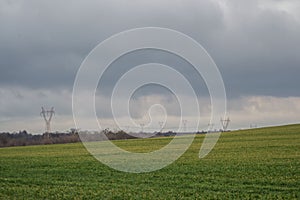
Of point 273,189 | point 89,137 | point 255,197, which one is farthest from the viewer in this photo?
point 89,137


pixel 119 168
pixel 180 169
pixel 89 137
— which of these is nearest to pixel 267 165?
pixel 180 169

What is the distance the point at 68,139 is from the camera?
4355 inches

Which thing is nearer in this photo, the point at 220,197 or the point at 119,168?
Result: the point at 220,197

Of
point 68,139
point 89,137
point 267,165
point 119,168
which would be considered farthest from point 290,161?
point 68,139

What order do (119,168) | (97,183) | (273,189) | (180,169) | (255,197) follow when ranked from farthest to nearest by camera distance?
(119,168) → (180,169) → (97,183) → (273,189) → (255,197)

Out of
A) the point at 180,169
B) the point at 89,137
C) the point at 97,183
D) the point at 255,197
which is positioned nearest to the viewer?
the point at 255,197

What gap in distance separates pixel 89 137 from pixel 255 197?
254 feet

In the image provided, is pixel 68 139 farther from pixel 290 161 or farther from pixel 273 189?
pixel 273 189

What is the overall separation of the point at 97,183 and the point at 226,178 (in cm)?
663

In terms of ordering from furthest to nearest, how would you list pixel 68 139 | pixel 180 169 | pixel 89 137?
pixel 68 139 → pixel 89 137 → pixel 180 169

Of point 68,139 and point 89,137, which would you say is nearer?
point 89,137

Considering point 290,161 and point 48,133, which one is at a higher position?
point 48,133

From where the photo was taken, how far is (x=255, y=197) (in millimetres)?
20594

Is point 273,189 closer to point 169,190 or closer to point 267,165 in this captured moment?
point 169,190
